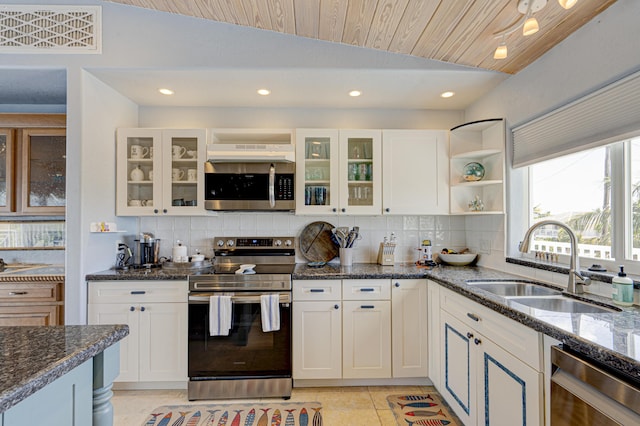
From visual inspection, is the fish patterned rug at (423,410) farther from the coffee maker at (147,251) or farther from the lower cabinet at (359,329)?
the coffee maker at (147,251)

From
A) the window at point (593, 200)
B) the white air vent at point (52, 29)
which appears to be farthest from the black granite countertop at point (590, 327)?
the white air vent at point (52, 29)

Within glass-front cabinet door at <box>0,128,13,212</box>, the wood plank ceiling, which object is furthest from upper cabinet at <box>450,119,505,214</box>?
glass-front cabinet door at <box>0,128,13,212</box>

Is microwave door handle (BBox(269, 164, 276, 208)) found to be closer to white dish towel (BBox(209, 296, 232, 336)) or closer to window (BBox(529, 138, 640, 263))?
white dish towel (BBox(209, 296, 232, 336))

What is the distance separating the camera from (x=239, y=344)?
237 cm

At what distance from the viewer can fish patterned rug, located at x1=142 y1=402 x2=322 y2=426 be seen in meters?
2.09

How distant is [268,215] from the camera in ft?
10.1

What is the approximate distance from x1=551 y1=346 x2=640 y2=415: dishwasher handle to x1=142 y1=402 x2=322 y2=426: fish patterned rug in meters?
1.53

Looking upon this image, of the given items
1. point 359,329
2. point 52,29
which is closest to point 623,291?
point 359,329

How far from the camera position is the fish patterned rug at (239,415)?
Result: 209 centimetres

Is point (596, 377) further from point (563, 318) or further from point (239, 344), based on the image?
point (239, 344)

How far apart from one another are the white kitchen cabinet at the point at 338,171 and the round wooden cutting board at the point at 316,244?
0.32 meters

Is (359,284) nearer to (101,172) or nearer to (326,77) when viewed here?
(326,77)

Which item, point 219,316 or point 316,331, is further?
point 316,331

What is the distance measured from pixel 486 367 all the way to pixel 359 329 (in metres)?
0.99
